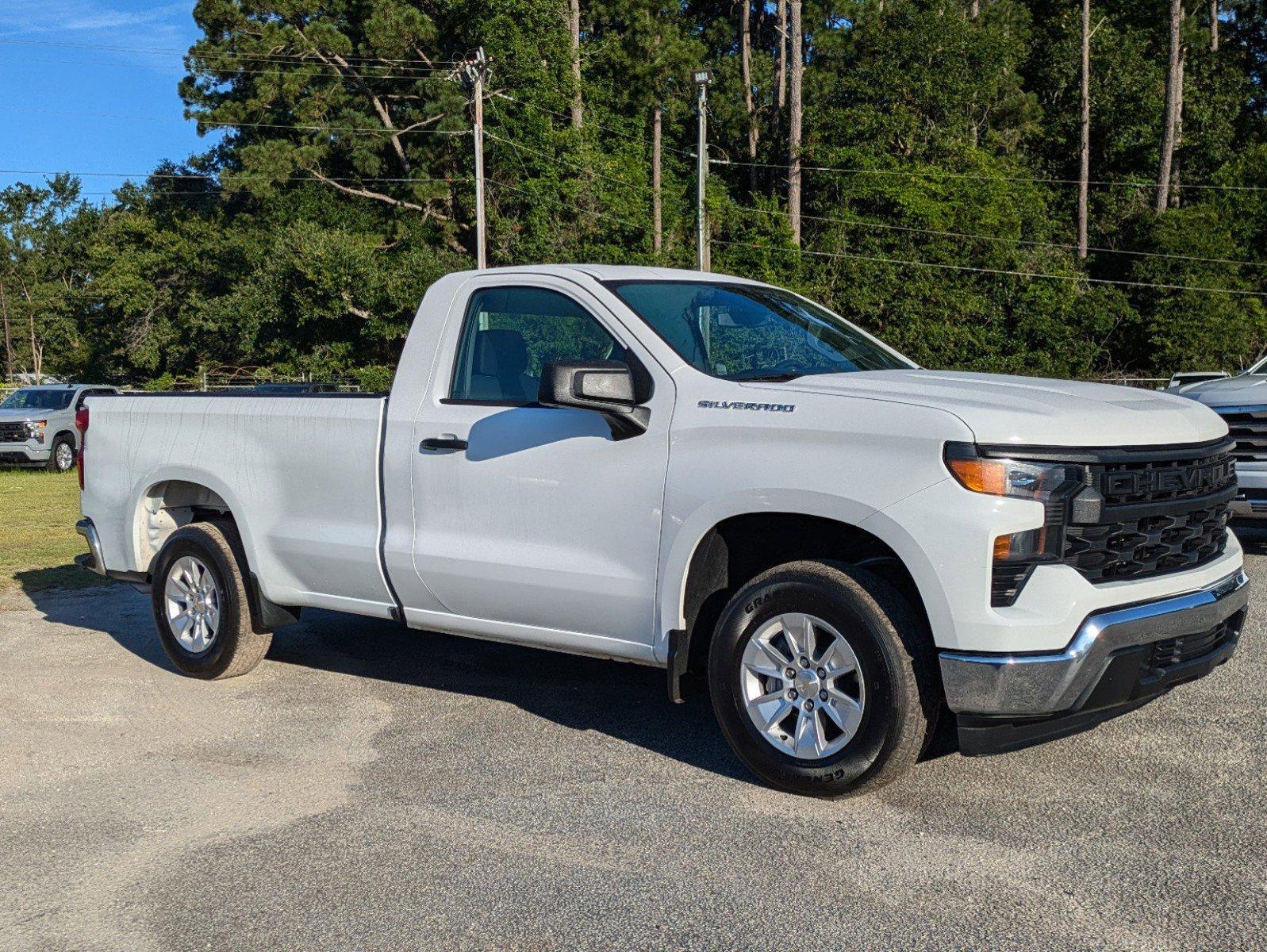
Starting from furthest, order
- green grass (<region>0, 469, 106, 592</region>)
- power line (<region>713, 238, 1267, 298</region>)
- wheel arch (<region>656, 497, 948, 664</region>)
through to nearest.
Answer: power line (<region>713, 238, 1267, 298</region>), green grass (<region>0, 469, 106, 592</region>), wheel arch (<region>656, 497, 948, 664</region>)

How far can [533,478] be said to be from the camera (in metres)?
5.48

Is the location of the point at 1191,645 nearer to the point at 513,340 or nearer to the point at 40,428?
the point at 513,340

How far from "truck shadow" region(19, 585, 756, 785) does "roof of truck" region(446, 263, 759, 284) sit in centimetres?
178

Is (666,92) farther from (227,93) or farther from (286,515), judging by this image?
(286,515)

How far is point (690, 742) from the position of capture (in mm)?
5590

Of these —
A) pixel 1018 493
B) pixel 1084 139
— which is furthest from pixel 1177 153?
pixel 1018 493

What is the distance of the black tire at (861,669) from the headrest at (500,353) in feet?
5.14

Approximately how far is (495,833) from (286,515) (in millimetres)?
2461

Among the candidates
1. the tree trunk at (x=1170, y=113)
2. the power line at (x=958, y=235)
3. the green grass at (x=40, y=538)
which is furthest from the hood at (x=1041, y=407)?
the tree trunk at (x=1170, y=113)

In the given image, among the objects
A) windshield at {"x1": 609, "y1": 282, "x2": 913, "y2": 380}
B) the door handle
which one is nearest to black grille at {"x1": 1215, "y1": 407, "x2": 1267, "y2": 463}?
windshield at {"x1": 609, "y1": 282, "x2": 913, "y2": 380}

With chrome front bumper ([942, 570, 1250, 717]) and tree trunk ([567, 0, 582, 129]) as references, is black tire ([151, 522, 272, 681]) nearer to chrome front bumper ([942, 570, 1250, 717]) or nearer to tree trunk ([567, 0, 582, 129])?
chrome front bumper ([942, 570, 1250, 717])

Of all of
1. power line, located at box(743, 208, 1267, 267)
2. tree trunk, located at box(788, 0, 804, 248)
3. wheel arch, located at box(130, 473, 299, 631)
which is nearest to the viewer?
wheel arch, located at box(130, 473, 299, 631)

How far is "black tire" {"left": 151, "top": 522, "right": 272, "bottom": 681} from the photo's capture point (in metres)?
6.69

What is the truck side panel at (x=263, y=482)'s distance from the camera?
20.1 feet
